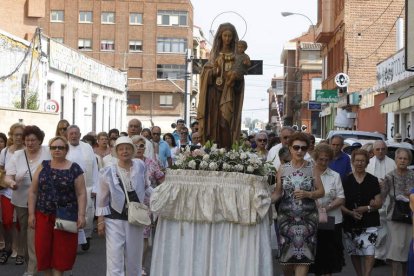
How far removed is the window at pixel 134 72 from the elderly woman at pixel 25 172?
266 feet

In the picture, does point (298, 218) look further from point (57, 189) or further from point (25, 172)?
point (25, 172)

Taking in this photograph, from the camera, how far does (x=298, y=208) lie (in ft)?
31.7

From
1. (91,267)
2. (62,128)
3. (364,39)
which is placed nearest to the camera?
(91,267)

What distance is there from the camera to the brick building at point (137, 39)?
9262cm

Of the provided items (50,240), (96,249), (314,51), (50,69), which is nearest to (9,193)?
(96,249)

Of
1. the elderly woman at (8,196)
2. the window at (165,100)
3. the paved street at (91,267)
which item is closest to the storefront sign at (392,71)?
the paved street at (91,267)

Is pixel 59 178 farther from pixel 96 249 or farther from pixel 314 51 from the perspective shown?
pixel 314 51

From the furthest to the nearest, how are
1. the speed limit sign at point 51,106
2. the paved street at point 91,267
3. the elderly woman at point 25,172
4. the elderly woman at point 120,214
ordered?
the speed limit sign at point 51,106
the paved street at point 91,267
the elderly woman at point 25,172
the elderly woman at point 120,214

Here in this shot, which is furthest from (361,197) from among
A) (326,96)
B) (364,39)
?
(364,39)

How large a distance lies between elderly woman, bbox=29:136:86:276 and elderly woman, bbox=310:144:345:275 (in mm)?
2643

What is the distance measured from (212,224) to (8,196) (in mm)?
4735

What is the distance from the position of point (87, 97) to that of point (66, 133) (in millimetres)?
37622

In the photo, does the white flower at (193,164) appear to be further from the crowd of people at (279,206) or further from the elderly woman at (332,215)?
the elderly woman at (332,215)

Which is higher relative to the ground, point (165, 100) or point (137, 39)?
point (137, 39)
